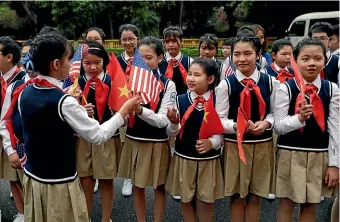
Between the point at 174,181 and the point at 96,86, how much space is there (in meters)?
0.92

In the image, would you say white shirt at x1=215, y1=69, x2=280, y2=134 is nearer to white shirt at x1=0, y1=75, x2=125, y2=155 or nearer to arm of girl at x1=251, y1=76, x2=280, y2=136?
arm of girl at x1=251, y1=76, x2=280, y2=136

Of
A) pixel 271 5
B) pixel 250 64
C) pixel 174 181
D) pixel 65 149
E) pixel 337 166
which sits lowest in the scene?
pixel 174 181

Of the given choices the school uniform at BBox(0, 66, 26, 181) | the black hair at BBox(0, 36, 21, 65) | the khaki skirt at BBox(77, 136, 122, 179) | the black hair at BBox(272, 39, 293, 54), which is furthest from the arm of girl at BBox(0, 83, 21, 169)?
the black hair at BBox(272, 39, 293, 54)

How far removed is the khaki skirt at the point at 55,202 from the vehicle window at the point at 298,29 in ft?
51.2

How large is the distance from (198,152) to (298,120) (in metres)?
0.70

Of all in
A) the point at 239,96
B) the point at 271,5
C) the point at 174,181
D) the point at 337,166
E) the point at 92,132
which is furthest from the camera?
the point at 271,5

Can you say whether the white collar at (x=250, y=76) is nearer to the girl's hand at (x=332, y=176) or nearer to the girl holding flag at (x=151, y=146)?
the girl holding flag at (x=151, y=146)

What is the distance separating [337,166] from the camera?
2.27m

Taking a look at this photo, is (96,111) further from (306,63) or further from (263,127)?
(306,63)

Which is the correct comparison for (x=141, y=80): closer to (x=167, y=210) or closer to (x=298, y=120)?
(x=298, y=120)

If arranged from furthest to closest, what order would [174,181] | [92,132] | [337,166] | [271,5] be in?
1. [271,5]
2. [174,181]
3. [337,166]
4. [92,132]

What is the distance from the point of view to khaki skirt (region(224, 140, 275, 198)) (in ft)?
8.17

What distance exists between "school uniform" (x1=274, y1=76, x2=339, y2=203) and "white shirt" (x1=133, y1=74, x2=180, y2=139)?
2.45ft

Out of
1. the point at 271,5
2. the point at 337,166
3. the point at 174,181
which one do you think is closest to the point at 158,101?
the point at 174,181
